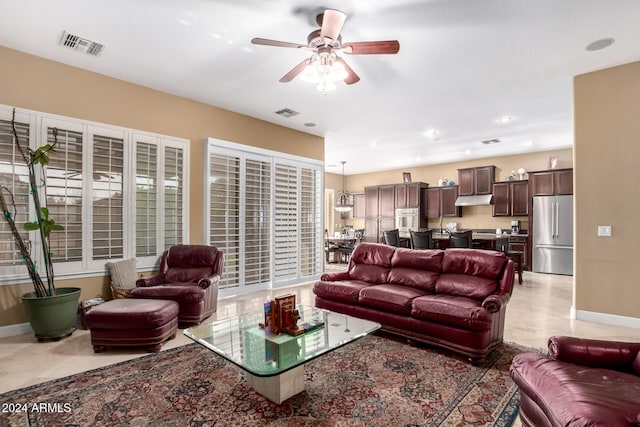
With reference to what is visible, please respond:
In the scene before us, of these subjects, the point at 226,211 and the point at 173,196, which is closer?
the point at 173,196

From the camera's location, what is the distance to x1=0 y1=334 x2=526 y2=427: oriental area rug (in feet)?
6.58

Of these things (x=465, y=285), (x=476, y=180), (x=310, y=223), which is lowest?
(x=465, y=285)

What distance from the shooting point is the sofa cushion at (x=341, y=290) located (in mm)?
3698

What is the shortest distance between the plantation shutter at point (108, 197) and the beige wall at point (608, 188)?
19.3 ft

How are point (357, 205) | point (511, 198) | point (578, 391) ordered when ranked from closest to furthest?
point (578, 391), point (511, 198), point (357, 205)

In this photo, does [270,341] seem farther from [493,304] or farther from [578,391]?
[493,304]

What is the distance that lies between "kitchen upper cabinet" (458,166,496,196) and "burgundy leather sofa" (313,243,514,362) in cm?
558

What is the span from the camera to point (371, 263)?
4301 millimetres

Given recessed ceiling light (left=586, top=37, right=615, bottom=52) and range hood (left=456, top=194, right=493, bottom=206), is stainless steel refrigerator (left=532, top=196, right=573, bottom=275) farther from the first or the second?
recessed ceiling light (left=586, top=37, right=615, bottom=52)

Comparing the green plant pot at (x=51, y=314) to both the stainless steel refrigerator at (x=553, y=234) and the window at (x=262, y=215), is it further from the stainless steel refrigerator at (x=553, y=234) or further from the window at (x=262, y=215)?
the stainless steel refrigerator at (x=553, y=234)

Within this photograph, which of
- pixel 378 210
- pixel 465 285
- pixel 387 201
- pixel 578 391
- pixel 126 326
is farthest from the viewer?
pixel 378 210

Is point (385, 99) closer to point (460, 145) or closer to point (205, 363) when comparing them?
point (460, 145)

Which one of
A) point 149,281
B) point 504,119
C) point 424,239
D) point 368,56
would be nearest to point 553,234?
point 424,239

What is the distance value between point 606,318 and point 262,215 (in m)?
4.97
